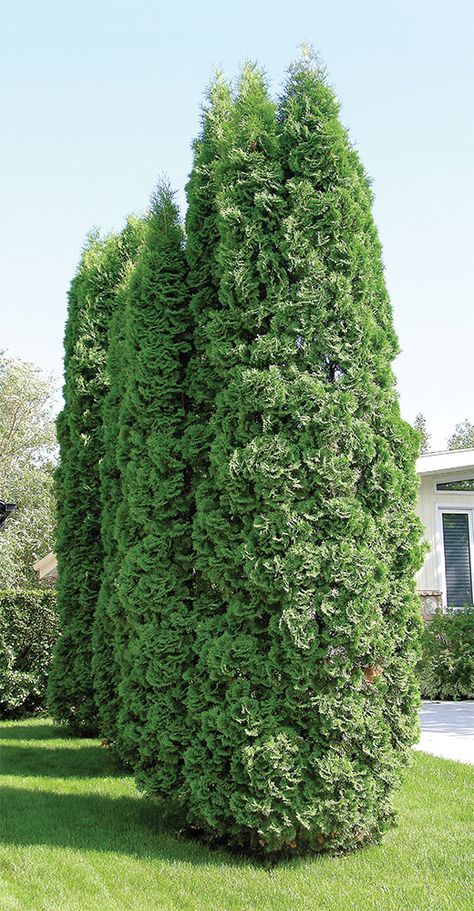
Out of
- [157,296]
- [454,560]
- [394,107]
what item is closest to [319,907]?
[157,296]

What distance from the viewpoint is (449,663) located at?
35.1 feet

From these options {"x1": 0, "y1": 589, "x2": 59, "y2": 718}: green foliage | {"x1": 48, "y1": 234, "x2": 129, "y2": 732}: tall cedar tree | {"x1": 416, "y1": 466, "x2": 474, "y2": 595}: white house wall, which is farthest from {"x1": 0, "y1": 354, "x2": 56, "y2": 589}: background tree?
{"x1": 48, "y1": 234, "x2": 129, "y2": 732}: tall cedar tree

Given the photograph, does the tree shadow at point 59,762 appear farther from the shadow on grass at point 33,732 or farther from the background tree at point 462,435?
the background tree at point 462,435

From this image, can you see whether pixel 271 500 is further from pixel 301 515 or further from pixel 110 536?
pixel 110 536

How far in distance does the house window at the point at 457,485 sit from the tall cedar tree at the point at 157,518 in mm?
9063

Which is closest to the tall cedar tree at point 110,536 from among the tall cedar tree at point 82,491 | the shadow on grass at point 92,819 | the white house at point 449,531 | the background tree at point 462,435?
the shadow on grass at point 92,819

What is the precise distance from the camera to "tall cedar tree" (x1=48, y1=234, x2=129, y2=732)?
8.48 m

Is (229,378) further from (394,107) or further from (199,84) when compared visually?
(394,107)

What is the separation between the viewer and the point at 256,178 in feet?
15.3

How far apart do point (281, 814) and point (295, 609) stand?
113cm

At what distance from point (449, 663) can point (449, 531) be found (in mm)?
3175

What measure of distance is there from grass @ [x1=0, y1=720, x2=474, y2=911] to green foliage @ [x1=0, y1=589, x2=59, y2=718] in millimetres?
4303

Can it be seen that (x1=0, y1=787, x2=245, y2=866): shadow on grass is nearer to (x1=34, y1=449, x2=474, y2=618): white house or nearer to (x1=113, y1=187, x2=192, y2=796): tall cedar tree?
(x1=113, y1=187, x2=192, y2=796): tall cedar tree

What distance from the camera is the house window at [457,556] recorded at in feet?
43.6
